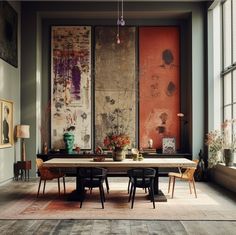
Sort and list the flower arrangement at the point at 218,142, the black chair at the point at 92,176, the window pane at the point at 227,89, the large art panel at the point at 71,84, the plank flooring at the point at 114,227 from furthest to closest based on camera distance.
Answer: the large art panel at the point at 71,84
the window pane at the point at 227,89
the flower arrangement at the point at 218,142
the black chair at the point at 92,176
the plank flooring at the point at 114,227

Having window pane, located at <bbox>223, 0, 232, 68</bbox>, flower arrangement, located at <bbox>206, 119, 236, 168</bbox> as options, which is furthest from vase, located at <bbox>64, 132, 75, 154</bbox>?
window pane, located at <bbox>223, 0, 232, 68</bbox>

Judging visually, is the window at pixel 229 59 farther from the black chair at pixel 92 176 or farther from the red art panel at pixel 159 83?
the black chair at pixel 92 176

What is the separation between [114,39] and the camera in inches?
477

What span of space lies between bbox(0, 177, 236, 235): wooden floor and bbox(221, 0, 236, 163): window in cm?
462

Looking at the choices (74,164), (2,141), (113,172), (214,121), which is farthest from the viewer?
(113,172)

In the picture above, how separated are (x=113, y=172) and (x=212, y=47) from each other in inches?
Result: 185

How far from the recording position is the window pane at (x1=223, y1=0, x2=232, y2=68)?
33.7 ft

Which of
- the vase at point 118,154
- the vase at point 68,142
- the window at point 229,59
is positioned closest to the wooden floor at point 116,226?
the vase at point 118,154

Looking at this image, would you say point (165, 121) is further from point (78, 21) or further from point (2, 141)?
point (2, 141)

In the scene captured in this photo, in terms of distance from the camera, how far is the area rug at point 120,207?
21.0ft

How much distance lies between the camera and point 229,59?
10.3 m

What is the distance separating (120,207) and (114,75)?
5767 mm

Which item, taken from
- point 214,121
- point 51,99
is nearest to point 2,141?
point 51,99

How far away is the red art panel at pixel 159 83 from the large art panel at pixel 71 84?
1.69 metres
